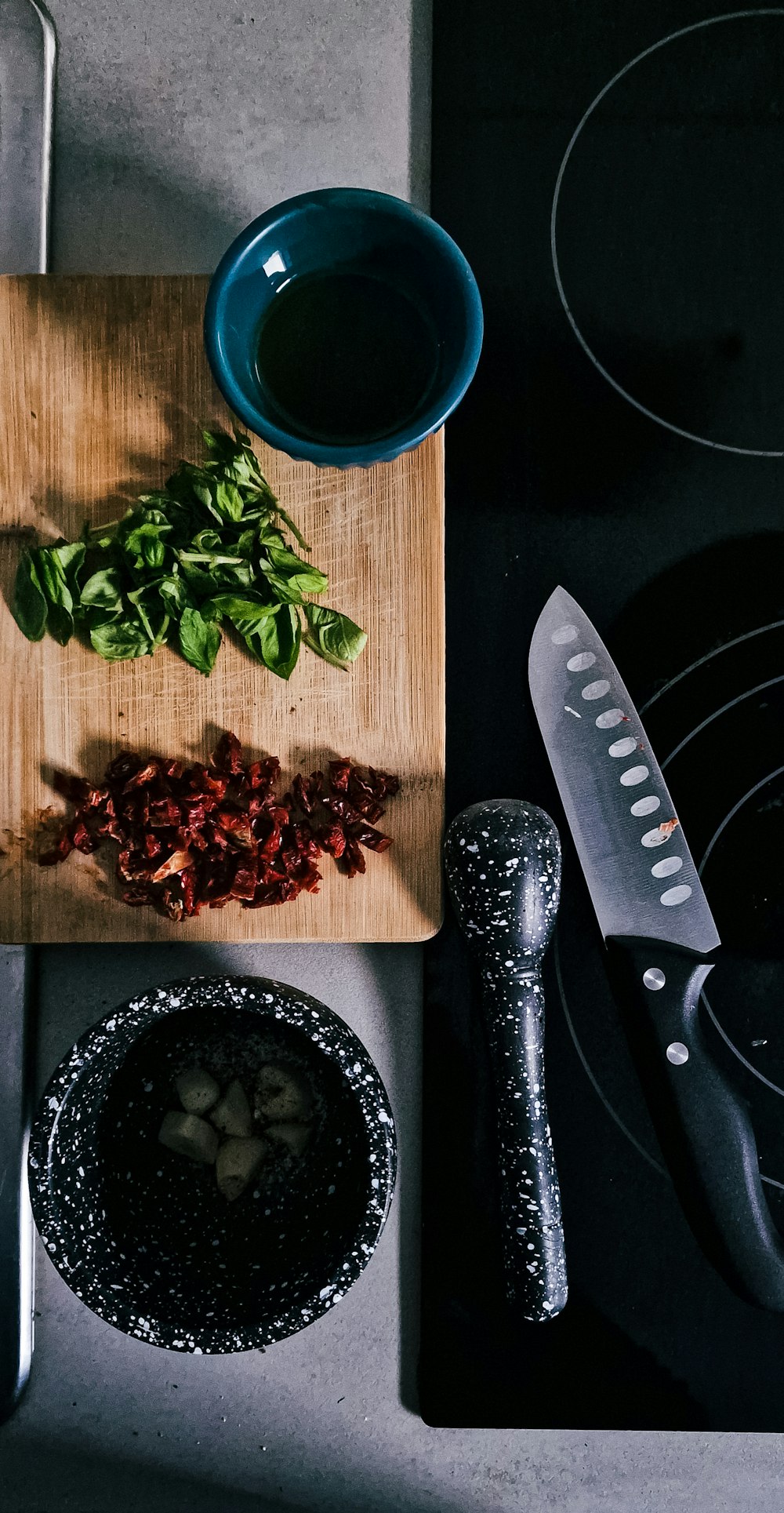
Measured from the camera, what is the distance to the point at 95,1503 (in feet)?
2.80

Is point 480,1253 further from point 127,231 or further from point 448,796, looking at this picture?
point 127,231

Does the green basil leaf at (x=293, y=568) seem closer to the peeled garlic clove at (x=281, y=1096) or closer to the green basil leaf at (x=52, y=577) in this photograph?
the green basil leaf at (x=52, y=577)

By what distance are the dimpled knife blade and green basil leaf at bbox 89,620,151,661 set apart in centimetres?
32

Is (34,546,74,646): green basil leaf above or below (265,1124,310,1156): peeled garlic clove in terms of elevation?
above

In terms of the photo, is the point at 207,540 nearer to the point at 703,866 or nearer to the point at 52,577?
the point at 52,577

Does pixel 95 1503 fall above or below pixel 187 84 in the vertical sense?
below

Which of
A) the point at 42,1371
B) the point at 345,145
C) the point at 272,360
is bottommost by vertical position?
the point at 42,1371

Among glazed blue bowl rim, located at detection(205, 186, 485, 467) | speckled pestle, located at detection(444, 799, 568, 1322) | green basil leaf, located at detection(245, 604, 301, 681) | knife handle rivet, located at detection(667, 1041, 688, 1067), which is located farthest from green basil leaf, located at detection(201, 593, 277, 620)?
knife handle rivet, located at detection(667, 1041, 688, 1067)

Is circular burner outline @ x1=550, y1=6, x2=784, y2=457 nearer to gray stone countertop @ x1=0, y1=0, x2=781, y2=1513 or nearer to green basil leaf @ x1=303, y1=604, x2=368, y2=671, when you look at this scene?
gray stone countertop @ x1=0, y1=0, x2=781, y2=1513

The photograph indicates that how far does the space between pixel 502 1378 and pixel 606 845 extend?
452mm

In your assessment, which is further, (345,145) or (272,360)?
(345,145)

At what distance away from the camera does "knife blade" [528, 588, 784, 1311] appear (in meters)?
0.78

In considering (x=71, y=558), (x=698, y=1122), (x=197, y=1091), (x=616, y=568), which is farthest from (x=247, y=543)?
(x=698, y=1122)

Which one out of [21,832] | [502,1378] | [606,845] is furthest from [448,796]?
[502,1378]
